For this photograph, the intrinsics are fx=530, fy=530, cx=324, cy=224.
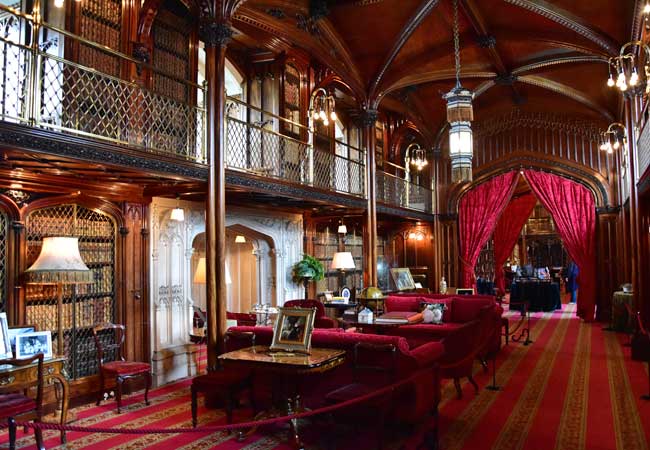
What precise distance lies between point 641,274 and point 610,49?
401 cm

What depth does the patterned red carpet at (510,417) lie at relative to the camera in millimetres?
5031

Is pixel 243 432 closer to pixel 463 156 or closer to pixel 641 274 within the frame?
pixel 463 156

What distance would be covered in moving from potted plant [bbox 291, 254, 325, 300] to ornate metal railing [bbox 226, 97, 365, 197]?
160cm

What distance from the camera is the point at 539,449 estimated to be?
477cm

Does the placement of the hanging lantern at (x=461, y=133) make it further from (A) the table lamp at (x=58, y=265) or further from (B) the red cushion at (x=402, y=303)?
(A) the table lamp at (x=58, y=265)

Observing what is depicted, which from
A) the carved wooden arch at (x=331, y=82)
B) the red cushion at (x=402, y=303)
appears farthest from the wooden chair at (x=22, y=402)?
the carved wooden arch at (x=331, y=82)

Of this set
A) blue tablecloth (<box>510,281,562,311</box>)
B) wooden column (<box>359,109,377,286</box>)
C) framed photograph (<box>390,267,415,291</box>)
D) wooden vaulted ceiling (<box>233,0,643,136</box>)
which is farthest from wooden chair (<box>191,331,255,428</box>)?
blue tablecloth (<box>510,281,562,311</box>)

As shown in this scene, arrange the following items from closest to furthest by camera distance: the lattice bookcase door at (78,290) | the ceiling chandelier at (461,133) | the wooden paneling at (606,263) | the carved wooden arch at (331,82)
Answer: the lattice bookcase door at (78,290)
the ceiling chandelier at (461,133)
the carved wooden arch at (331,82)
the wooden paneling at (606,263)

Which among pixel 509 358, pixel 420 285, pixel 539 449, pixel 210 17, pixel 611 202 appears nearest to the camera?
pixel 539 449

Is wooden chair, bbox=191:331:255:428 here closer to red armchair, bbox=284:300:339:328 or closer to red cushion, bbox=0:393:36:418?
red cushion, bbox=0:393:36:418

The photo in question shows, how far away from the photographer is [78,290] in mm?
6906

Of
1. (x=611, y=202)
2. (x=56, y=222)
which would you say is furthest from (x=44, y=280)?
(x=611, y=202)

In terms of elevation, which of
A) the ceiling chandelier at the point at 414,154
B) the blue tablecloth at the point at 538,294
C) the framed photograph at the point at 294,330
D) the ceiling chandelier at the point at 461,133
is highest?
the ceiling chandelier at the point at 414,154

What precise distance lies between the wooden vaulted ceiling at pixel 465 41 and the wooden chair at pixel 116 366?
17.0 feet
